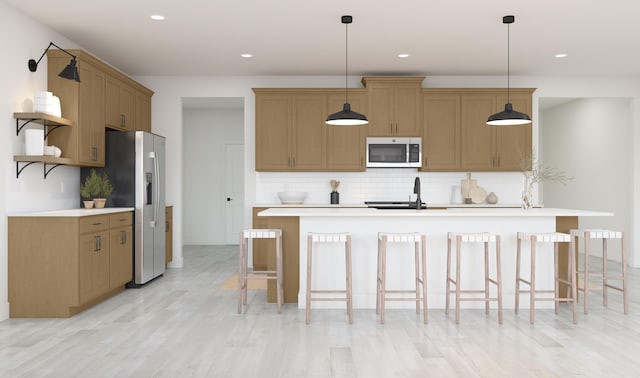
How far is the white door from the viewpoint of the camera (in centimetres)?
973

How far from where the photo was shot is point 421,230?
4.67 meters

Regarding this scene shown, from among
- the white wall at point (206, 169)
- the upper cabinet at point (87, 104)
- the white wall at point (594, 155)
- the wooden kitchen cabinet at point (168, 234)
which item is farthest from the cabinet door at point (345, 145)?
the white wall at point (594, 155)

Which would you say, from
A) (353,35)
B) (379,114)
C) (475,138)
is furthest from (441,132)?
(353,35)

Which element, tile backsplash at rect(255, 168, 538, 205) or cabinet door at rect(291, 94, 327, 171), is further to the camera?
tile backsplash at rect(255, 168, 538, 205)

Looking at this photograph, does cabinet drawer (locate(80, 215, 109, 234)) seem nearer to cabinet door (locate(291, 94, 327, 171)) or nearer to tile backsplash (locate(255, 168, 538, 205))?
tile backsplash (locate(255, 168, 538, 205))

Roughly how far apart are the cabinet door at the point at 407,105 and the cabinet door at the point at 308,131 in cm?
101

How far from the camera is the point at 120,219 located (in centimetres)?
523

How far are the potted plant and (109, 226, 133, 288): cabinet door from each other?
432mm

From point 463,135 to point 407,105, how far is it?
2.97 feet

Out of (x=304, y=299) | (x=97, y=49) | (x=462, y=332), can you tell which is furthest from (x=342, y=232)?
(x=97, y=49)

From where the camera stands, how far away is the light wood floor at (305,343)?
119 inches

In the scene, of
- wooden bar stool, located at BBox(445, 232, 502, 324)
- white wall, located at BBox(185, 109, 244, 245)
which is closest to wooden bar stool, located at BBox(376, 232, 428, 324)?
wooden bar stool, located at BBox(445, 232, 502, 324)

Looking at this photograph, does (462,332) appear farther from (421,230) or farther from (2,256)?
(2,256)

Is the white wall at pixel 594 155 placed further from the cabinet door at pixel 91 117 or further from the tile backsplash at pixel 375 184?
the cabinet door at pixel 91 117
